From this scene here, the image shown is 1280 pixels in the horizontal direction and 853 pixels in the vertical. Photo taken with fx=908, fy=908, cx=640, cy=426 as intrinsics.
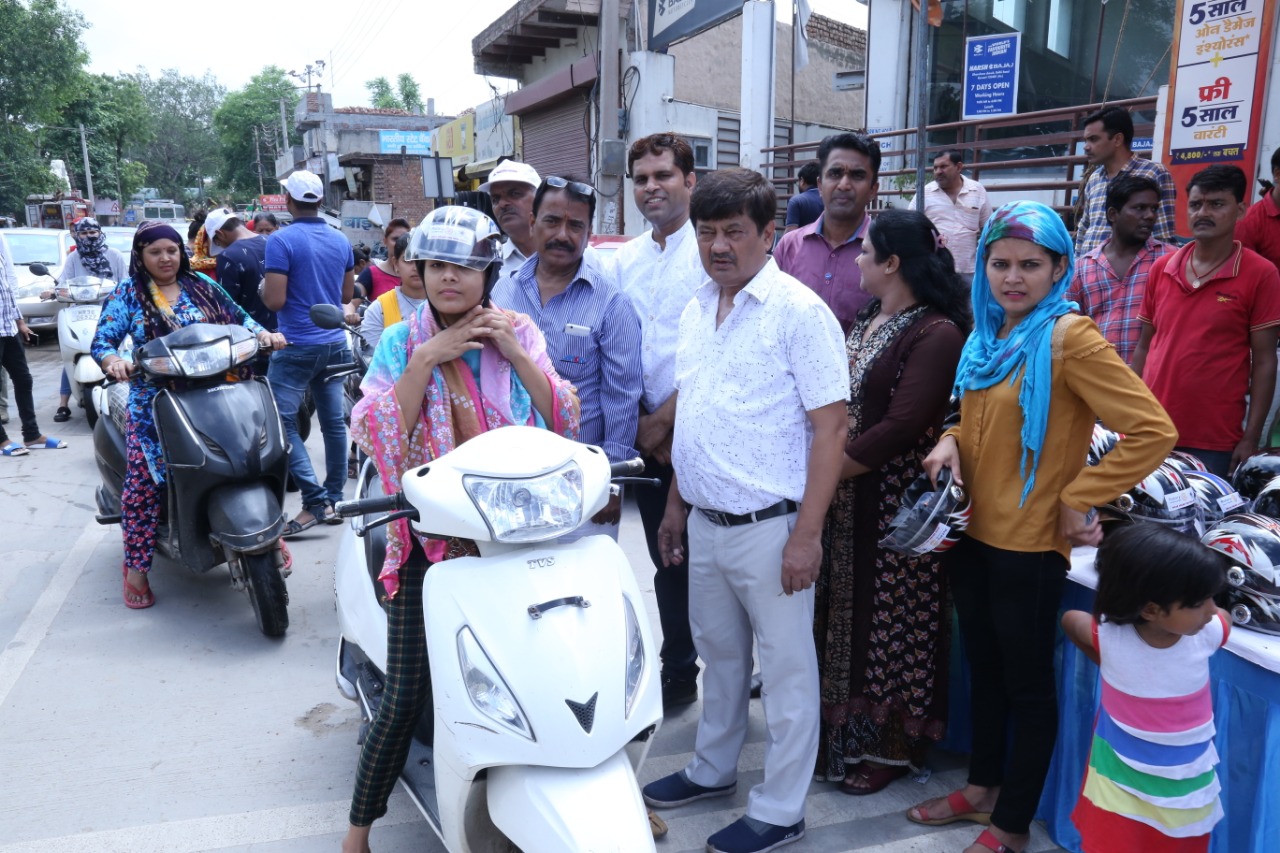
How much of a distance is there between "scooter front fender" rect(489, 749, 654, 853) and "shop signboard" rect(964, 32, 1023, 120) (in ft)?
29.5

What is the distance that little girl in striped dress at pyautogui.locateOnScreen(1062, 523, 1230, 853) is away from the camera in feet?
6.77

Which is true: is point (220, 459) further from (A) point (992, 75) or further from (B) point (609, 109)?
(A) point (992, 75)

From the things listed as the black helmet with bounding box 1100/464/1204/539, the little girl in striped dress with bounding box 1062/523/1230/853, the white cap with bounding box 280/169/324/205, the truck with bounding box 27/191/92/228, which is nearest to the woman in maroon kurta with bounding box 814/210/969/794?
the black helmet with bounding box 1100/464/1204/539

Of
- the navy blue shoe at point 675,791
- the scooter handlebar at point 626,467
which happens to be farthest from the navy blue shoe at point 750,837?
the scooter handlebar at point 626,467

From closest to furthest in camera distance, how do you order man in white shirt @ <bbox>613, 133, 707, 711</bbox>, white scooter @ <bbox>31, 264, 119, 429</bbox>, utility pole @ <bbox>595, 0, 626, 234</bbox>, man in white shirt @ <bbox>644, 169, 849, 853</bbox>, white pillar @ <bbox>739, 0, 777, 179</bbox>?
man in white shirt @ <bbox>644, 169, 849, 853</bbox> < man in white shirt @ <bbox>613, 133, 707, 711</bbox> < white scooter @ <bbox>31, 264, 119, 429</bbox> < utility pole @ <bbox>595, 0, 626, 234</bbox> < white pillar @ <bbox>739, 0, 777, 179</bbox>

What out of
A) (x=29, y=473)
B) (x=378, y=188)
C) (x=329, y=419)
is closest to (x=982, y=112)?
(x=329, y=419)

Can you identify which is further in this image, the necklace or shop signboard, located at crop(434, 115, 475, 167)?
shop signboard, located at crop(434, 115, 475, 167)

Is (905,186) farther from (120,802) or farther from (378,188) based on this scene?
(378,188)

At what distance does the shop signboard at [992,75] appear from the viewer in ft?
30.4

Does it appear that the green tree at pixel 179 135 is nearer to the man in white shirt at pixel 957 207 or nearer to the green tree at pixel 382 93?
the green tree at pixel 382 93

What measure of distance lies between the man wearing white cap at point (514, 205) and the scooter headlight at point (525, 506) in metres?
1.79

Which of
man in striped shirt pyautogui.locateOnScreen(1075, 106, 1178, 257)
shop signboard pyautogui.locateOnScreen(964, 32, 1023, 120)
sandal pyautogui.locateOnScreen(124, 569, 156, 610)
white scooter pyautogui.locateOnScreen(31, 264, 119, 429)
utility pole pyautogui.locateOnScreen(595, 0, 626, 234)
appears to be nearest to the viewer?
sandal pyautogui.locateOnScreen(124, 569, 156, 610)

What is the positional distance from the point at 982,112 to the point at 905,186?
1052mm

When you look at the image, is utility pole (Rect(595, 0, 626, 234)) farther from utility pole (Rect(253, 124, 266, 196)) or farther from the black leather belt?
utility pole (Rect(253, 124, 266, 196))
